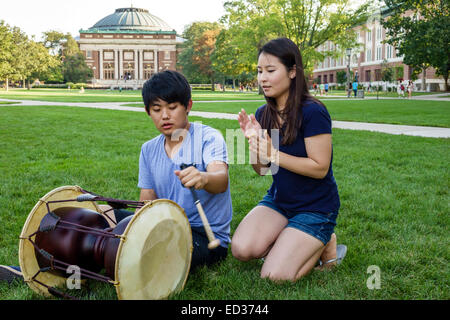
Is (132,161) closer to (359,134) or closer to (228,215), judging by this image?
(228,215)

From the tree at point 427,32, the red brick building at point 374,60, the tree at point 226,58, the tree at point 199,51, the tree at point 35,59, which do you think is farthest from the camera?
the tree at point 199,51

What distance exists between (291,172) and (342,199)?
6.58ft

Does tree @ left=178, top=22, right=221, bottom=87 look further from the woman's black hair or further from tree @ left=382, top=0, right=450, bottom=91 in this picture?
the woman's black hair

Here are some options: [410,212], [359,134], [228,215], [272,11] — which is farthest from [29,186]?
[272,11]

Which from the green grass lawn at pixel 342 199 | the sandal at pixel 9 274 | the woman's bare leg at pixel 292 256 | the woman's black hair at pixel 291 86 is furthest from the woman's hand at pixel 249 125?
the sandal at pixel 9 274

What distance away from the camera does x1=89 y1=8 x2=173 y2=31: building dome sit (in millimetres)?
115000

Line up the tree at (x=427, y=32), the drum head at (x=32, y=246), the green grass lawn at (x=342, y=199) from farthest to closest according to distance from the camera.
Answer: the tree at (x=427, y=32)
the green grass lawn at (x=342, y=199)
the drum head at (x=32, y=246)

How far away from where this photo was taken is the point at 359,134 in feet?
32.8

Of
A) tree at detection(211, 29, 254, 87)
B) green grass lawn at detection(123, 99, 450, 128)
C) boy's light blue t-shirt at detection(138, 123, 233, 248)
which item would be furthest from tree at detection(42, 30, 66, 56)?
boy's light blue t-shirt at detection(138, 123, 233, 248)

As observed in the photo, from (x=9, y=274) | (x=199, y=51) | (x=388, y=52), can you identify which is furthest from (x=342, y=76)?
(x=9, y=274)

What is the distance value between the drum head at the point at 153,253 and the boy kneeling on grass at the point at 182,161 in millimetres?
254

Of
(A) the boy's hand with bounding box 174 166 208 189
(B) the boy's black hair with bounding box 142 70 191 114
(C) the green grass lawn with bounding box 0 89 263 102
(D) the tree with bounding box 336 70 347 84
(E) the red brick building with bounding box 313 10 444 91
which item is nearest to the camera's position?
(A) the boy's hand with bounding box 174 166 208 189

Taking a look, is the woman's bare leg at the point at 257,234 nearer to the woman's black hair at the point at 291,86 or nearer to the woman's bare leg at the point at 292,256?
the woman's bare leg at the point at 292,256

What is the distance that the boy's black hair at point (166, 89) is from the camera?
2613mm
